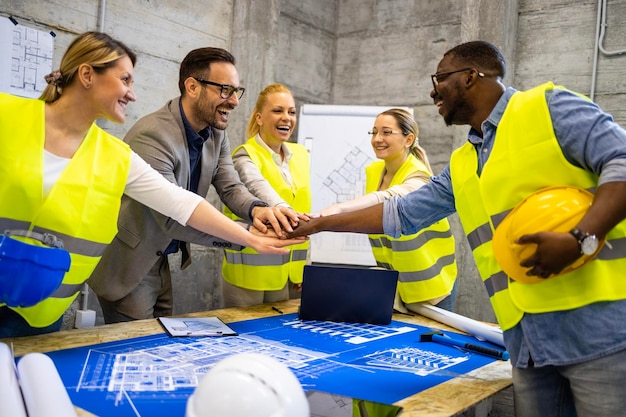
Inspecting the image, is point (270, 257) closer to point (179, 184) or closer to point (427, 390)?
point (179, 184)

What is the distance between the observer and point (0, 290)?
71.4 inches

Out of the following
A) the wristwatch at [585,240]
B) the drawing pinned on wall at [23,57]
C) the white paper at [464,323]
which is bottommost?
the white paper at [464,323]

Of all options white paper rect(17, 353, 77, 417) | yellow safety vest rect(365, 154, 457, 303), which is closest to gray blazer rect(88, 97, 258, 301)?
yellow safety vest rect(365, 154, 457, 303)

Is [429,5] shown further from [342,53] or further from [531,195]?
[531,195]

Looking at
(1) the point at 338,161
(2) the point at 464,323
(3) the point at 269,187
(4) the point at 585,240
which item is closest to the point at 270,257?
(3) the point at 269,187

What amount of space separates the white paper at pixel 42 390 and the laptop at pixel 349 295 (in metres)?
1.31

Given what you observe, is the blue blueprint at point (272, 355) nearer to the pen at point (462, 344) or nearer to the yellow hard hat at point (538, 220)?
the pen at point (462, 344)

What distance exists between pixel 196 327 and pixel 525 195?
4.42 ft

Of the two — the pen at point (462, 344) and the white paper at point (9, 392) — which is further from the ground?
the white paper at point (9, 392)

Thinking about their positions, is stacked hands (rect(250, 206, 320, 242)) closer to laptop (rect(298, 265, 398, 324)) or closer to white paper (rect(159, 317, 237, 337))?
laptop (rect(298, 265, 398, 324))

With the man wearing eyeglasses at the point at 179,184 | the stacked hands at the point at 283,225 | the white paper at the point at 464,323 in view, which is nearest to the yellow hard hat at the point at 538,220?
the white paper at the point at 464,323

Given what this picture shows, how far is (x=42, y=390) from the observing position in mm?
1361

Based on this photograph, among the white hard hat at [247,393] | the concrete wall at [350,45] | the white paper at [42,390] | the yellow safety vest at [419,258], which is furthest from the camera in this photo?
the concrete wall at [350,45]

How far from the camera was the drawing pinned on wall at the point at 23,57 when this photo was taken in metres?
3.61
